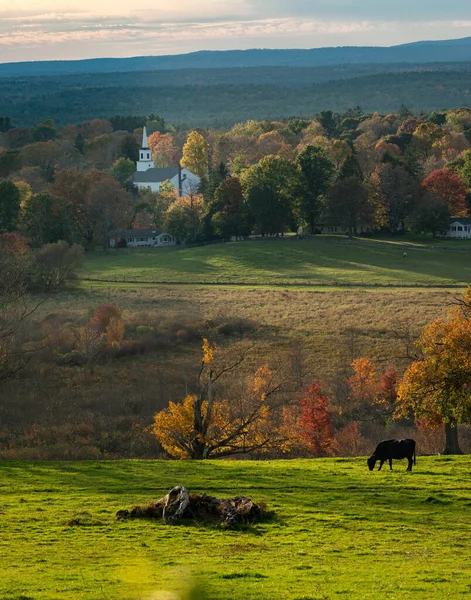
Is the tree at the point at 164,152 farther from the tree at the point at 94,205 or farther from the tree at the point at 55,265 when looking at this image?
the tree at the point at 55,265

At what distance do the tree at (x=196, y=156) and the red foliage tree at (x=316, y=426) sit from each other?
10989cm

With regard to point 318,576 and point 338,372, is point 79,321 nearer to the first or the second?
point 338,372

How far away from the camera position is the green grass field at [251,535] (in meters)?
15.0

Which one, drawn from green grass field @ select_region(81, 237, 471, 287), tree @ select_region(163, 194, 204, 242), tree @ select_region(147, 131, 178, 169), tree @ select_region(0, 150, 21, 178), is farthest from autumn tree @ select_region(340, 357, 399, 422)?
tree @ select_region(147, 131, 178, 169)

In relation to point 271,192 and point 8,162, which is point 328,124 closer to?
point 8,162

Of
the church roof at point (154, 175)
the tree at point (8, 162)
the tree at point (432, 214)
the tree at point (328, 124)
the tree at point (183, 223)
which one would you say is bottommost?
the tree at point (183, 223)

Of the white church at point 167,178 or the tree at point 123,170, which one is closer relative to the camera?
the white church at point 167,178

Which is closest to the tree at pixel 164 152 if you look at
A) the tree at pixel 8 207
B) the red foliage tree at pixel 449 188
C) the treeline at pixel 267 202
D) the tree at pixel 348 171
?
the treeline at pixel 267 202

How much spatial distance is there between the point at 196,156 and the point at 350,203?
1906 inches

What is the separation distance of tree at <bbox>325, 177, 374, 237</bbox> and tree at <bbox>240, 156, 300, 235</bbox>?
4.56 metres

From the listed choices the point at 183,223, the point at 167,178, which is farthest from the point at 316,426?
the point at 167,178

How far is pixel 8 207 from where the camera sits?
11025cm

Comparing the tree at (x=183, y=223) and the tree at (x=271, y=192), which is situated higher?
the tree at (x=271, y=192)

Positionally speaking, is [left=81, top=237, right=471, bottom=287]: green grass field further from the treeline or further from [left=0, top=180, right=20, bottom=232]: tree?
[left=0, top=180, right=20, bottom=232]: tree
